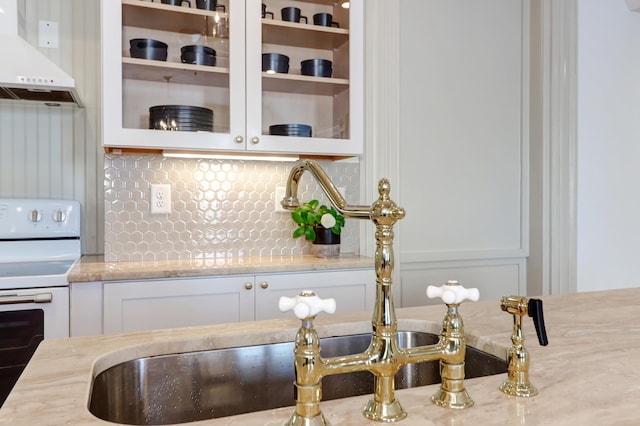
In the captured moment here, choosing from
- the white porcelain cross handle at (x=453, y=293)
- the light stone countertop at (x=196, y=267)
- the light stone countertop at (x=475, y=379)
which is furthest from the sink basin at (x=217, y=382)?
the light stone countertop at (x=196, y=267)

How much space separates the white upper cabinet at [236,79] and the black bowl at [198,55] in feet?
0.05

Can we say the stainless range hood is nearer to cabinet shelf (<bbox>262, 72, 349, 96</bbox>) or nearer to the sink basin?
cabinet shelf (<bbox>262, 72, 349, 96</bbox>)

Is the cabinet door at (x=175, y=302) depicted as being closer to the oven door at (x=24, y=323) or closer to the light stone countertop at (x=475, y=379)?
the oven door at (x=24, y=323)

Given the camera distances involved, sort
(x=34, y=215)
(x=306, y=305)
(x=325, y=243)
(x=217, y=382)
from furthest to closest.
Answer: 1. (x=325, y=243)
2. (x=34, y=215)
3. (x=217, y=382)
4. (x=306, y=305)

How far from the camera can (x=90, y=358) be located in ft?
2.76

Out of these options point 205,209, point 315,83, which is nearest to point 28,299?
point 205,209

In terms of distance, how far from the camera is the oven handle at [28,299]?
1610 mm

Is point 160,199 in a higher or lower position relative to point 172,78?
lower

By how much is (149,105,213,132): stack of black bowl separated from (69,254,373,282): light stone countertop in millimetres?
563

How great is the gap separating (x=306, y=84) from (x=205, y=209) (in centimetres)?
74

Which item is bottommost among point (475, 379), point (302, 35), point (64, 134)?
point (475, 379)

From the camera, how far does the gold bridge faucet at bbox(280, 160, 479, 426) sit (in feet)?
1.83

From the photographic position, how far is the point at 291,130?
220 centimetres

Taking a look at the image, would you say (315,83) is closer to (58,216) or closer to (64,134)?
(64,134)
